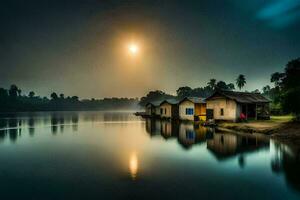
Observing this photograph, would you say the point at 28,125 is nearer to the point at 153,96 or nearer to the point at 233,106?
the point at 233,106

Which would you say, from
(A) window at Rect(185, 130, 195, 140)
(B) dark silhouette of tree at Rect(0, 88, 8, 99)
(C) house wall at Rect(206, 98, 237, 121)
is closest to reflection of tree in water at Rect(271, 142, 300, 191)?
(A) window at Rect(185, 130, 195, 140)

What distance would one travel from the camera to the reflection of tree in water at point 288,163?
36.7 feet

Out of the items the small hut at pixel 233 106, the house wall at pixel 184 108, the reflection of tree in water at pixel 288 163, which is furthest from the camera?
the house wall at pixel 184 108

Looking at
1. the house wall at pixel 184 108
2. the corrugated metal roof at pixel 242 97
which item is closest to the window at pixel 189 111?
the house wall at pixel 184 108

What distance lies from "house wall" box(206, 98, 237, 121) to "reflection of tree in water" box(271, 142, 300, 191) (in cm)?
1839

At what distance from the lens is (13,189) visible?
10539 mm

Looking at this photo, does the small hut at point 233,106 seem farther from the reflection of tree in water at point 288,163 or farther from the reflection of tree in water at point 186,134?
the reflection of tree in water at point 288,163

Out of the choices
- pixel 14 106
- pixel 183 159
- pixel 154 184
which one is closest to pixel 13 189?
pixel 154 184

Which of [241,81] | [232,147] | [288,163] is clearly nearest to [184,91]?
[241,81]

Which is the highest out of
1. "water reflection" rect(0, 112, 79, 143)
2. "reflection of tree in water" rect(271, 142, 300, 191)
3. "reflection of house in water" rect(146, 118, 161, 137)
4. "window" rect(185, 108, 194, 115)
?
"window" rect(185, 108, 194, 115)

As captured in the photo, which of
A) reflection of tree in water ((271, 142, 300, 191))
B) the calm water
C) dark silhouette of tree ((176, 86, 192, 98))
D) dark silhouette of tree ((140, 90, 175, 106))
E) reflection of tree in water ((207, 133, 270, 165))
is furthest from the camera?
dark silhouette of tree ((140, 90, 175, 106))

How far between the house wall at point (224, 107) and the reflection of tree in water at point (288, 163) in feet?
60.3

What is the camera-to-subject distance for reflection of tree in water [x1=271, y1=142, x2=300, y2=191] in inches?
441

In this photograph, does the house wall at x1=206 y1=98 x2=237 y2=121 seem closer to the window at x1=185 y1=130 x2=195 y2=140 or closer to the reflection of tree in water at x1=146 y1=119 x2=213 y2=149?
the reflection of tree in water at x1=146 y1=119 x2=213 y2=149
